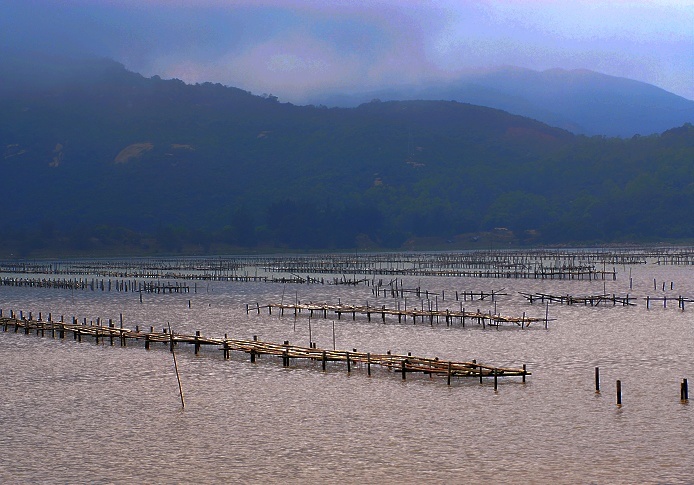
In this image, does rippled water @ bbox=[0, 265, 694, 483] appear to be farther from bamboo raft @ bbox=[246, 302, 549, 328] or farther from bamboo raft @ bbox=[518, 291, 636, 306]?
bamboo raft @ bbox=[518, 291, 636, 306]

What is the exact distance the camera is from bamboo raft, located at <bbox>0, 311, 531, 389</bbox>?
35.8 meters

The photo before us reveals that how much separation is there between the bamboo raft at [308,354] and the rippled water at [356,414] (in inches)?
20.9

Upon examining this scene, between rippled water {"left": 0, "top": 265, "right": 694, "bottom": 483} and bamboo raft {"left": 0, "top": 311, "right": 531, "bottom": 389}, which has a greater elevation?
bamboo raft {"left": 0, "top": 311, "right": 531, "bottom": 389}

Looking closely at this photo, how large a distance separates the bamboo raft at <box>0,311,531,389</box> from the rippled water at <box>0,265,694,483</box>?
1.74 feet

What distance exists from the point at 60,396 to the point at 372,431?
13.5m

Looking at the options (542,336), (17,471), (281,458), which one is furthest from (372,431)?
(542,336)

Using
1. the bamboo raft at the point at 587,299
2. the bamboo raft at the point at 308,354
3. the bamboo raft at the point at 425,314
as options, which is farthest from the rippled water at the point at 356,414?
the bamboo raft at the point at 587,299

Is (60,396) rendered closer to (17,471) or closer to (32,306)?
(17,471)

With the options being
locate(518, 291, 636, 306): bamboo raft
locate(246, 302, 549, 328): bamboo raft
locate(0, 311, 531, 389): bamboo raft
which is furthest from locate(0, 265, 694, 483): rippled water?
locate(518, 291, 636, 306): bamboo raft

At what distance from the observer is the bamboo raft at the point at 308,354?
1409 inches

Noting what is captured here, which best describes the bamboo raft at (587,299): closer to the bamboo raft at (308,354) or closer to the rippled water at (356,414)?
the rippled water at (356,414)

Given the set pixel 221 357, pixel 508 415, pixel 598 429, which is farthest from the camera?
pixel 221 357

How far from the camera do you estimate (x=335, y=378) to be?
37219mm

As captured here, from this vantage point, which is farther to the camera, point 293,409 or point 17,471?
point 293,409
